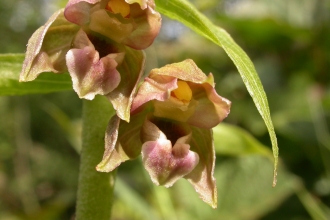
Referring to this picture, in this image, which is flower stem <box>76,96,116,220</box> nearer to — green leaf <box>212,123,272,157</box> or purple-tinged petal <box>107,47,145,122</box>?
purple-tinged petal <box>107,47,145,122</box>

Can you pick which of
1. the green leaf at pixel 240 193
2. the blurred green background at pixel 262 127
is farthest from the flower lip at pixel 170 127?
the green leaf at pixel 240 193

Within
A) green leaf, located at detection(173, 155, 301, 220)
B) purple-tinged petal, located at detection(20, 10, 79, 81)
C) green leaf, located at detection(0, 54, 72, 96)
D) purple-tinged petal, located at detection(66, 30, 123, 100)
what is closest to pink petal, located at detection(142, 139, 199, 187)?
purple-tinged petal, located at detection(66, 30, 123, 100)

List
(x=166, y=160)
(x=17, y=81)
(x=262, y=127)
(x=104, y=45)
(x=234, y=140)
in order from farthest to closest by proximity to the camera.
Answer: (x=262, y=127) → (x=234, y=140) → (x=17, y=81) → (x=104, y=45) → (x=166, y=160)

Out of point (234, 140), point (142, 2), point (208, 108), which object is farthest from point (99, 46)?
point (234, 140)

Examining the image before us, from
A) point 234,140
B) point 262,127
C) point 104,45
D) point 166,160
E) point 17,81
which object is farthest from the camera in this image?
point 262,127

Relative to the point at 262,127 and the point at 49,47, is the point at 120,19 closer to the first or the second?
the point at 49,47

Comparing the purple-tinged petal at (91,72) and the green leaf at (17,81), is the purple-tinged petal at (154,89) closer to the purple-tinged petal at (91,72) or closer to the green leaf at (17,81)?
the purple-tinged petal at (91,72)

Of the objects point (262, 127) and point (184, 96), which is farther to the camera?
point (262, 127)
